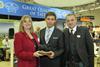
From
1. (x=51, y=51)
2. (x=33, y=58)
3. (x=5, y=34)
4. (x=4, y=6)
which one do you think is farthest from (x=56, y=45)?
(x=5, y=34)

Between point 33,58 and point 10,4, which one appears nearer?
point 33,58

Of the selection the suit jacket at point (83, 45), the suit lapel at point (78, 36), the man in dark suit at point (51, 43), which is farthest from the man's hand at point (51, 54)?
the suit lapel at point (78, 36)

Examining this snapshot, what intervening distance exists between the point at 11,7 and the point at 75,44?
16.4 ft

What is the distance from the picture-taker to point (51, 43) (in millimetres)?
3203

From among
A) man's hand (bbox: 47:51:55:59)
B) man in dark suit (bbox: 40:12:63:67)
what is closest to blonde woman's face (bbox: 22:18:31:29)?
man in dark suit (bbox: 40:12:63:67)

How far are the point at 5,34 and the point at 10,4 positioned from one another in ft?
12.2

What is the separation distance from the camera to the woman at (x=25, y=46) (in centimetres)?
312

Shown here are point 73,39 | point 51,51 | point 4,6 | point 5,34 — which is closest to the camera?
point 51,51

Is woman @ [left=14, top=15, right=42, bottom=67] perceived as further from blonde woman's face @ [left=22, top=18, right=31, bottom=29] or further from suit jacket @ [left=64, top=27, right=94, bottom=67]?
suit jacket @ [left=64, top=27, right=94, bottom=67]

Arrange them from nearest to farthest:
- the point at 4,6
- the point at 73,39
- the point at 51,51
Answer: the point at 51,51 < the point at 73,39 < the point at 4,6

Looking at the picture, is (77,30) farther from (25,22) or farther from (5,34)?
(5,34)

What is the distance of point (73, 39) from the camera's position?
3361 millimetres

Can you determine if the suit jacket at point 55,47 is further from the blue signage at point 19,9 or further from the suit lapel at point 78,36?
the blue signage at point 19,9

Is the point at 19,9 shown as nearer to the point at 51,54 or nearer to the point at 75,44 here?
the point at 75,44
